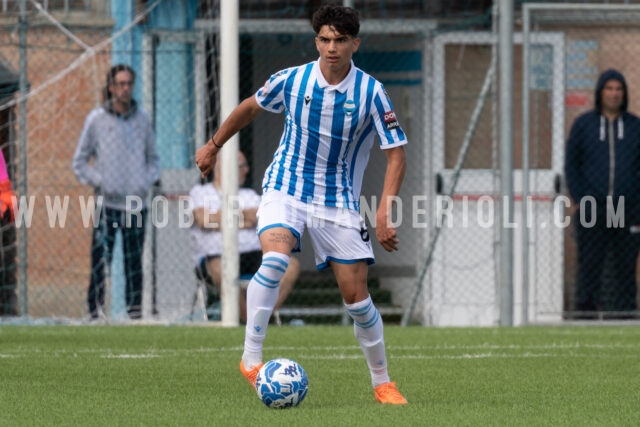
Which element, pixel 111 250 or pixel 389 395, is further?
pixel 111 250

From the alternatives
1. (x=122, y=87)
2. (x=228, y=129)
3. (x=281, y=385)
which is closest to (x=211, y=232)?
(x=122, y=87)

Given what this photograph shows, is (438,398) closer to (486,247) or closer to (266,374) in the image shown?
(266,374)

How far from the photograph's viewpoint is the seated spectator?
1243 cm

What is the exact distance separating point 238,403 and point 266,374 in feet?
0.86

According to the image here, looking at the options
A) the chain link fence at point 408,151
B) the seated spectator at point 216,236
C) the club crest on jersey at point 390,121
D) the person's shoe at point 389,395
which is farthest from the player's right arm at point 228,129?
the chain link fence at point 408,151

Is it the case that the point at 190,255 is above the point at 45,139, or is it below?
below

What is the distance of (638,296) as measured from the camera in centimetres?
1380

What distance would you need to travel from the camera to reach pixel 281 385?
6.27 meters

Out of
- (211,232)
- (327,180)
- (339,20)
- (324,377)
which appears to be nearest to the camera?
(339,20)

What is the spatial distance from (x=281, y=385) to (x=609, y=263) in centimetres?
734

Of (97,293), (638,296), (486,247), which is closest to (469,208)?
(486,247)

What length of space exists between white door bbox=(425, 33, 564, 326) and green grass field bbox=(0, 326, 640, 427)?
219cm

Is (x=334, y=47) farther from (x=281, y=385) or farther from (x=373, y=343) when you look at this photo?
(x=281, y=385)

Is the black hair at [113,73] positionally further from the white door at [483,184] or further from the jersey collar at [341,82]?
the jersey collar at [341,82]
